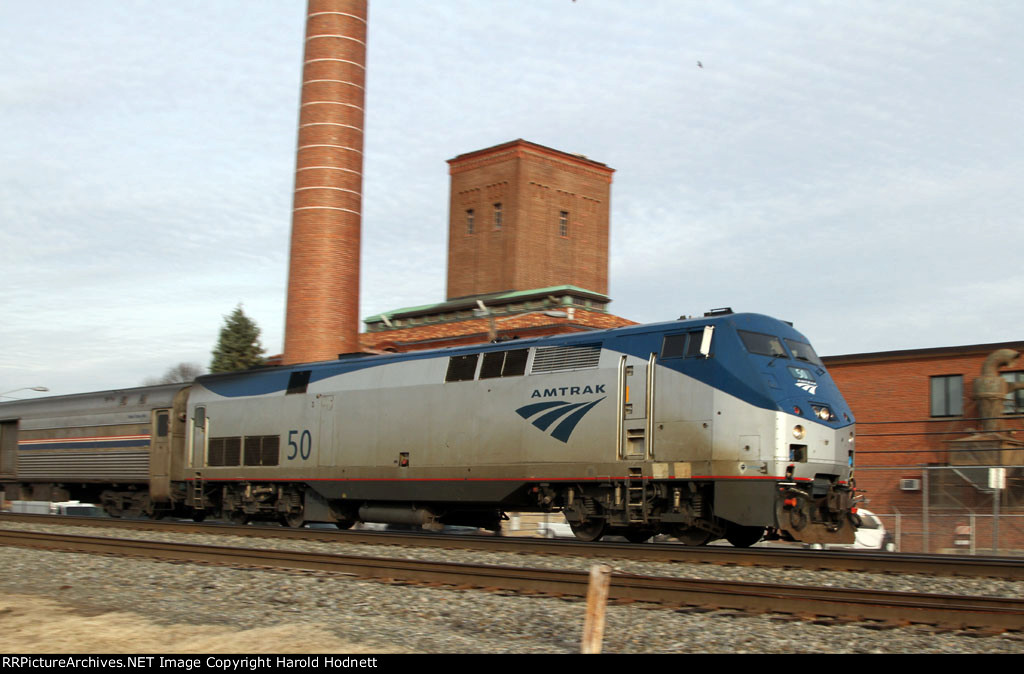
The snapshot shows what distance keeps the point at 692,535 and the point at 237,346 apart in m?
53.0

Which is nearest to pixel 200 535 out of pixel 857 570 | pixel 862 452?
pixel 857 570

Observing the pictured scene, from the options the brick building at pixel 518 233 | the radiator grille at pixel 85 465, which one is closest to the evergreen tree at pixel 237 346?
the brick building at pixel 518 233

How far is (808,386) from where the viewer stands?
16.2m

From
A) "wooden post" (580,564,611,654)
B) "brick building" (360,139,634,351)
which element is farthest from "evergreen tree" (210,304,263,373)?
"wooden post" (580,564,611,654)

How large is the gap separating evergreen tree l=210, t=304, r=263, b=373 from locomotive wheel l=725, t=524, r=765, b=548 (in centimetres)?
5144

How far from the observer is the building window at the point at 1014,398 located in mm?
32031

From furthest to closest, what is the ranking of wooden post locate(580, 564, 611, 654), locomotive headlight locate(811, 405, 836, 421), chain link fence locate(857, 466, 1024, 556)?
chain link fence locate(857, 466, 1024, 556), locomotive headlight locate(811, 405, 836, 421), wooden post locate(580, 564, 611, 654)

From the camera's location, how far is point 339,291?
4388cm

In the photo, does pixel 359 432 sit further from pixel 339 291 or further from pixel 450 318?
pixel 450 318

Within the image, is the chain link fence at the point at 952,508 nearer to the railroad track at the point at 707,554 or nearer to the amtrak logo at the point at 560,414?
the railroad track at the point at 707,554

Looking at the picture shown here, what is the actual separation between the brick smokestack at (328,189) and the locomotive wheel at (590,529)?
2709 centimetres

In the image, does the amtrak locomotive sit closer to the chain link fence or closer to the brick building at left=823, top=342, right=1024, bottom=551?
the chain link fence

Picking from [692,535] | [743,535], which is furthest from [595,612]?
[743,535]

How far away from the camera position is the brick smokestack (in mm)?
43531
